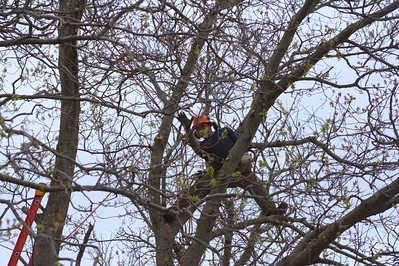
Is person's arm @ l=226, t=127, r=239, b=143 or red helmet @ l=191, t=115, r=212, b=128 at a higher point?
person's arm @ l=226, t=127, r=239, b=143

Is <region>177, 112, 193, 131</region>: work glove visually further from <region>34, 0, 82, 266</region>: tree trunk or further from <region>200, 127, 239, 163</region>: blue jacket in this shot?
<region>34, 0, 82, 266</region>: tree trunk

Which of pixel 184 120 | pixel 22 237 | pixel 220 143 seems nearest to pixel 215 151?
pixel 220 143

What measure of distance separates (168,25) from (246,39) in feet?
2.97

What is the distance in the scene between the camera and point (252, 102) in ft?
29.6

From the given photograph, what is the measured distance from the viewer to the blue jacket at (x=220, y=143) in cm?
922

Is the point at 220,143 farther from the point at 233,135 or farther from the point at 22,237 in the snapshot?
the point at 22,237

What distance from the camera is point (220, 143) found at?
952cm

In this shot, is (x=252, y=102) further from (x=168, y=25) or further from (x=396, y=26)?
(x=396, y=26)

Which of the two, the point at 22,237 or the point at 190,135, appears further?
the point at 190,135

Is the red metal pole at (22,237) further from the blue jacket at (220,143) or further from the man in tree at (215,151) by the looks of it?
the blue jacket at (220,143)

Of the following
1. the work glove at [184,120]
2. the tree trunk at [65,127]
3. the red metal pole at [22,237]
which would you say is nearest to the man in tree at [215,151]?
the work glove at [184,120]

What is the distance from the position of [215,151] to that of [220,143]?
0.14m

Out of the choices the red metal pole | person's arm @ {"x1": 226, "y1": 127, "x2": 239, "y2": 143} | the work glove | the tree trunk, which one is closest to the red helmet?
the work glove

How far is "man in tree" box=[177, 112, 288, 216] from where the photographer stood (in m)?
8.45
